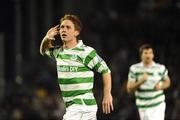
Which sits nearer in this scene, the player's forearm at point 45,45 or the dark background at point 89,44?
the player's forearm at point 45,45

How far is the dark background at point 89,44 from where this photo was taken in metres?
17.0

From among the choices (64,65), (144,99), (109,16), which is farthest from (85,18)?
(64,65)

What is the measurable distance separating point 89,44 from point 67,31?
9715mm

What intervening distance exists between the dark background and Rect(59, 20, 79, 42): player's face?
633 centimetres

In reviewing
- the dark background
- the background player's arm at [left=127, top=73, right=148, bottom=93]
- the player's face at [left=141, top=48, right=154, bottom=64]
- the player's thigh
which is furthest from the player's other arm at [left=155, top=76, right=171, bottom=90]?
the player's thigh

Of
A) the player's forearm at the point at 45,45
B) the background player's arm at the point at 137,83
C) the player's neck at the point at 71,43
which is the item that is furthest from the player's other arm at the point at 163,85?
the player's neck at the point at 71,43

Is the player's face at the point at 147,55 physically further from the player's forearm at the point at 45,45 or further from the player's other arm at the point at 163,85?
the player's forearm at the point at 45,45

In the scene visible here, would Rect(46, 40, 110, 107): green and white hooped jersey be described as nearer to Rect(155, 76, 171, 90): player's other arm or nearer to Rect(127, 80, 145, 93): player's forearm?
Rect(127, 80, 145, 93): player's forearm

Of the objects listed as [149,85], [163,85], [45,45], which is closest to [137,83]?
[149,85]

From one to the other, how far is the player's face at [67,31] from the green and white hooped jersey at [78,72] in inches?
5.7

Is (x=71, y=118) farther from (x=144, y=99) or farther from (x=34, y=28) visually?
(x=34, y=28)

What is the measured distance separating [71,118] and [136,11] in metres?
12.0

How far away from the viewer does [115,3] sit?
70.9ft

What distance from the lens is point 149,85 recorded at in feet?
41.4
